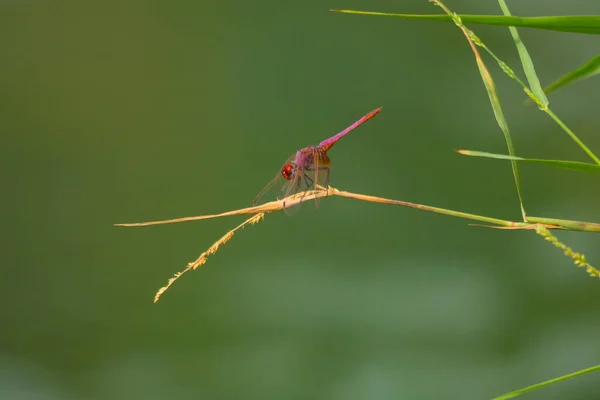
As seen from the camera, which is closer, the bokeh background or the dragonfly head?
the dragonfly head

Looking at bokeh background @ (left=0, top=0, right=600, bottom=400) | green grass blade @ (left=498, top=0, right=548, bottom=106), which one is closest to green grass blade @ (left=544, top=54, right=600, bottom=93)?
green grass blade @ (left=498, top=0, right=548, bottom=106)

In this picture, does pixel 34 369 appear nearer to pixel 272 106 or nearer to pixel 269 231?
pixel 269 231

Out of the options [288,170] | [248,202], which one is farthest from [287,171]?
[248,202]

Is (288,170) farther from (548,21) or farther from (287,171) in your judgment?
(548,21)

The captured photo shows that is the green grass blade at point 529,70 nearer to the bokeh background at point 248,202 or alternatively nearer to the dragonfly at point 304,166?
the dragonfly at point 304,166

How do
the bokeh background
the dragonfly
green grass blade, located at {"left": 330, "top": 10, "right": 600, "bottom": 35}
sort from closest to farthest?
1. green grass blade, located at {"left": 330, "top": 10, "right": 600, "bottom": 35}
2. the dragonfly
3. the bokeh background

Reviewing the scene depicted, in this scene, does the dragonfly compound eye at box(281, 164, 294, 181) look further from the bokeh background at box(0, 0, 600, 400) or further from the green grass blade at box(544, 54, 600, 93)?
the bokeh background at box(0, 0, 600, 400)

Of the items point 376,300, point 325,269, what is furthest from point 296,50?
point 376,300
